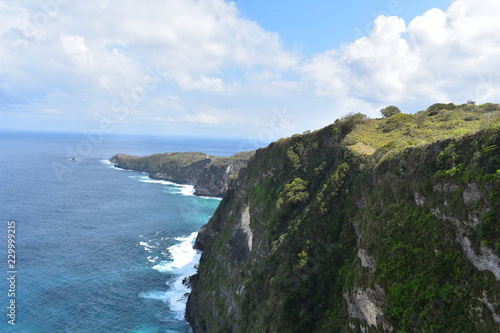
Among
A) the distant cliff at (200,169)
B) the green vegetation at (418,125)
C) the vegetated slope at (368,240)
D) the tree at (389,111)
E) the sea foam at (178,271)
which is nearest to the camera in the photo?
the vegetated slope at (368,240)

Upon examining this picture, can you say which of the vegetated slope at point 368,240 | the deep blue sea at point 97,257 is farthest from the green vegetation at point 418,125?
the deep blue sea at point 97,257

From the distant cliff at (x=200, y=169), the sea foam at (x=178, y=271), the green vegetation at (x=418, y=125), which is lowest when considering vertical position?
the sea foam at (x=178, y=271)

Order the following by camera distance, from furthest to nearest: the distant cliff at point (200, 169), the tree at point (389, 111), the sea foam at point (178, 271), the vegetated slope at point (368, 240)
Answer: the distant cliff at point (200, 169) < the tree at point (389, 111) < the sea foam at point (178, 271) < the vegetated slope at point (368, 240)

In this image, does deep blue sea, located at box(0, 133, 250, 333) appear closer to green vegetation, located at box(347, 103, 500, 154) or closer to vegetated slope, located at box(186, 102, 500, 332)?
vegetated slope, located at box(186, 102, 500, 332)

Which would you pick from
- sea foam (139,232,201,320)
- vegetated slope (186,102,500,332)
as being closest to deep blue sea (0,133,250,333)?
sea foam (139,232,201,320)

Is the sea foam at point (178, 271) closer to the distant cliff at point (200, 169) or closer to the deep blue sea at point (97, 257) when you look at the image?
the deep blue sea at point (97, 257)

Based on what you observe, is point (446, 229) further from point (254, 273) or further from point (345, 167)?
point (254, 273)

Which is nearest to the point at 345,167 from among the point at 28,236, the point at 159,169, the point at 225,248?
the point at 225,248
